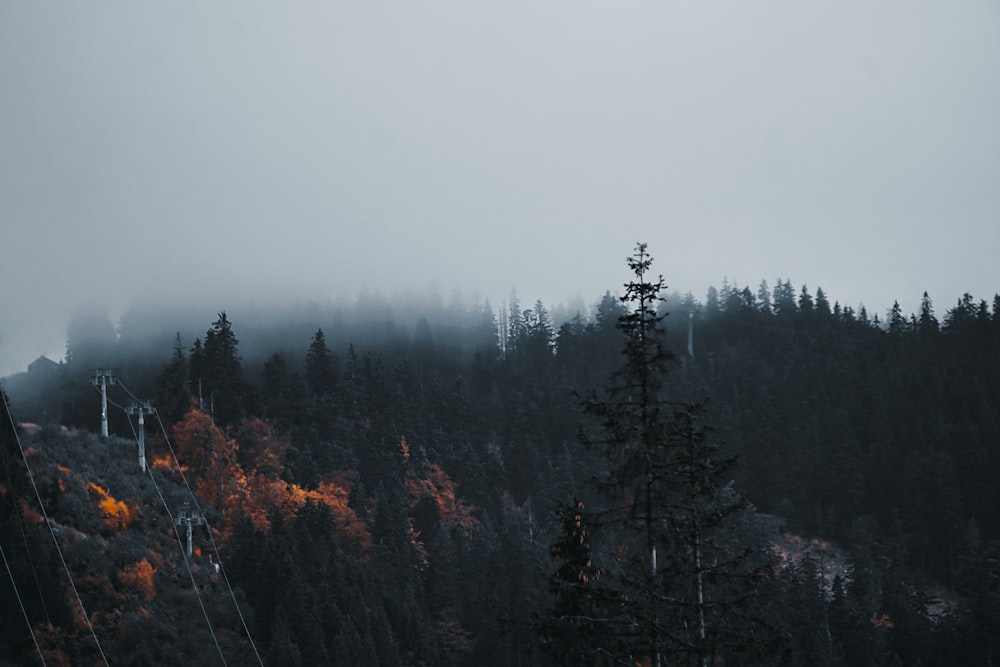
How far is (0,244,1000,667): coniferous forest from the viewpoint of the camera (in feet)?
54.9

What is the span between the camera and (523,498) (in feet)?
320

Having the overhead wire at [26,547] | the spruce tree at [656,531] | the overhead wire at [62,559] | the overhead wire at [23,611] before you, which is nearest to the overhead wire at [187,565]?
the overhead wire at [62,559]

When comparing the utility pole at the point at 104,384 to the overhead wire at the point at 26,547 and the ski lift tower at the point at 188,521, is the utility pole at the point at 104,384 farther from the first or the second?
the overhead wire at the point at 26,547

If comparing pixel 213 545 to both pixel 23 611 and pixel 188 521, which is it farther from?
pixel 23 611

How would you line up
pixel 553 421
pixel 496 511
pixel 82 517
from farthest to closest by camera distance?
pixel 553 421 → pixel 496 511 → pixel 82 517

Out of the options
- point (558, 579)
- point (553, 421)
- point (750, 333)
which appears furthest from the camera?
point (750, 333)

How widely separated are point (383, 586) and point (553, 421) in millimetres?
49219

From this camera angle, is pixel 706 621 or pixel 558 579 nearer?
pixel 706 621

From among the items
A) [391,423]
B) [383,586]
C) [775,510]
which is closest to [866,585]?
[775,510]

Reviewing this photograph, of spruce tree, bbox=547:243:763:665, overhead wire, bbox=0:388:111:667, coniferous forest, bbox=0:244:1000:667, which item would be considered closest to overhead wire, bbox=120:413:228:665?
coniferous forest, bbox=0:244:1000:667

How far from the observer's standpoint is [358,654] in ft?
176

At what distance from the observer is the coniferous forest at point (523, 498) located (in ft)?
54.9

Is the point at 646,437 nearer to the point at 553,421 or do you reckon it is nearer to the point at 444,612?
the point at 444,612

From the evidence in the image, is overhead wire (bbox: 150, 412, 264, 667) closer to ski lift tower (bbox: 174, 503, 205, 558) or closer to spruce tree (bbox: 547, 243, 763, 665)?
ski lift tower (bbox: 174, 503, 205, 558)
